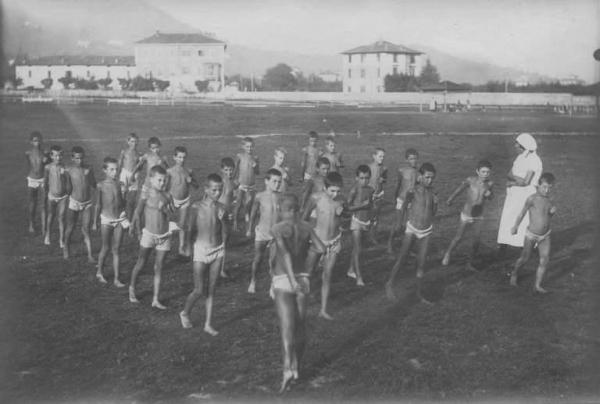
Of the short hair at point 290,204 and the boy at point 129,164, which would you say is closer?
the short hair at point 290,204

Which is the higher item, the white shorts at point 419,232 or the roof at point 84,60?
the roof at point 84,60

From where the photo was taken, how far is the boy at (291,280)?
20.0 ft

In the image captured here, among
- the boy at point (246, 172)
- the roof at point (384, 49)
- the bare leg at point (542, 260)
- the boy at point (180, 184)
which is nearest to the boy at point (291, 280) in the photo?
the bare leg at point (542, 260)

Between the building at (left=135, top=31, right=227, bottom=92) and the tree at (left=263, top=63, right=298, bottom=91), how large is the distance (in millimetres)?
9120

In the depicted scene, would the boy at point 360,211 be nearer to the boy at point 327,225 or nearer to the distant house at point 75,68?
the boy at point 327,225

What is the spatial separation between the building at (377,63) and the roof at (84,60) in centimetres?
3703

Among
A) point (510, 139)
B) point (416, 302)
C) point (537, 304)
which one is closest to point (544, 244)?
point (537, 304)

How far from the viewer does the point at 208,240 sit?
297 inches

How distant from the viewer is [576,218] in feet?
49.9

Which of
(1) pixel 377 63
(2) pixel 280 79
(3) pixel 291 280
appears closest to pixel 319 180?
(3) pixel 291 280

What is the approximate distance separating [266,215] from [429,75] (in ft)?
259

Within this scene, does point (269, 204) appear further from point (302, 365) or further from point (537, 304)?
point (537, 304)

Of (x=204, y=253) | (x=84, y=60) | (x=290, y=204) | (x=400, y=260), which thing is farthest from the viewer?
(x=84, y=60)

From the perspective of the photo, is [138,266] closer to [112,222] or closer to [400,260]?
[112,222]
